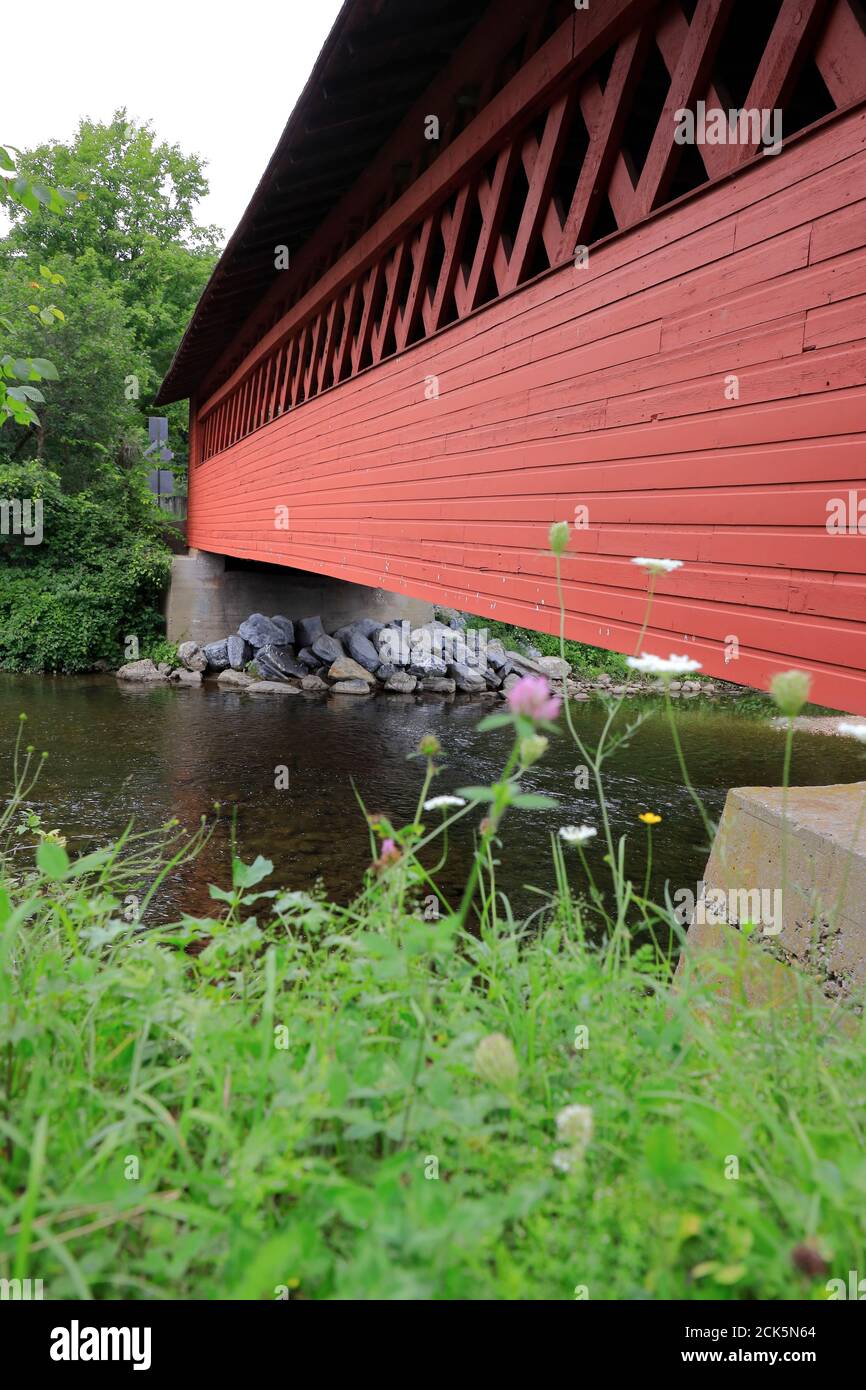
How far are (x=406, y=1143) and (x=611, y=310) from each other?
11.5ft

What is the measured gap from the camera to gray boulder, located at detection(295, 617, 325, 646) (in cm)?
1744

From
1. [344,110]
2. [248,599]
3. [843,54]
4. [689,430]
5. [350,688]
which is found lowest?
[350,688]

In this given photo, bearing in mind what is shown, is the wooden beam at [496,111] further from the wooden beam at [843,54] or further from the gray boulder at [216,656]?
the gray boulder at [216,656]

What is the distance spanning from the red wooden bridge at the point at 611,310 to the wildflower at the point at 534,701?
70.7 inches

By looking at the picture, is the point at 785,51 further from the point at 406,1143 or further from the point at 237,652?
the point at 237,652

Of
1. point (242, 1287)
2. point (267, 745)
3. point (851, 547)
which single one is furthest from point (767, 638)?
point (267, 745)

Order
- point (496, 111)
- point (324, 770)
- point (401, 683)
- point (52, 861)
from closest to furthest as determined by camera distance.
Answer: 1. point (52, 861)
2. point (496, 111)
3. point (324, 770)
4. point (401, 683)

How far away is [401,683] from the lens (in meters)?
15.6

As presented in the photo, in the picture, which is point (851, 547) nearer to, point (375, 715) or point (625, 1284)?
point (625, 1284)

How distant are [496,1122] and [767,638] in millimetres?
2043

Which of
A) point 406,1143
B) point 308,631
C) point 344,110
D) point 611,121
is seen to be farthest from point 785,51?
point 308,631

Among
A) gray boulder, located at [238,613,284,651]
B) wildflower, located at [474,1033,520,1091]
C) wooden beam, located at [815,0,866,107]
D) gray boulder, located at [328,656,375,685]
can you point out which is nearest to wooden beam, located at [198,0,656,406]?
wooden beam, located at [815,0,866,107]

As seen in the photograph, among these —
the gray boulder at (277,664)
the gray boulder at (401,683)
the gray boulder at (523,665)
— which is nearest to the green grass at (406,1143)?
the gray boulder at (401,683)
